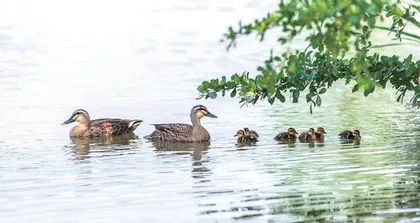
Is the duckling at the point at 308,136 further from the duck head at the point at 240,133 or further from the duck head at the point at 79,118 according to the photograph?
the duck head at the point at 79,118

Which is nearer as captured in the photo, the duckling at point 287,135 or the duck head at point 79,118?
the duckling at point 287,135

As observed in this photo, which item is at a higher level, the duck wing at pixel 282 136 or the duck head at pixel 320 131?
the duck head at pixel 320 131

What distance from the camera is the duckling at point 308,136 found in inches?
615

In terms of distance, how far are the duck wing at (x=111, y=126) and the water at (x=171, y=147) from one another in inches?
6.2

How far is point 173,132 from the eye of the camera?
54.6 ft

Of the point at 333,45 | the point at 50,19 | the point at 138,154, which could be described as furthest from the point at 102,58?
the point at 333,45

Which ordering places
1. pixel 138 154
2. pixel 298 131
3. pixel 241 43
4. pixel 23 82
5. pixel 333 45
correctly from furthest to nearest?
pixel 241 43 < pixel 23 82 < pixel 298 131 < pixel 138 154 < pixel 333 45

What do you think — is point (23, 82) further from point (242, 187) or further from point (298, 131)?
point (242, 187)

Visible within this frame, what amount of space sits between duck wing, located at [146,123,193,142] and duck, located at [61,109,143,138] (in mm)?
425

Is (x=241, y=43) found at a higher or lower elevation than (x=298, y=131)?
higher

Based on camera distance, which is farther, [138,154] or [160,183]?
[138,154]

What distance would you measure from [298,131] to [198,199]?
4.74 m

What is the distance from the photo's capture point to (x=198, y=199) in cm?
1190

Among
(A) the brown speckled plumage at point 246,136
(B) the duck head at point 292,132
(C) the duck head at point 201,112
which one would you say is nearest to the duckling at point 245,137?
(A) the brown speckled plumage at point 246,136
